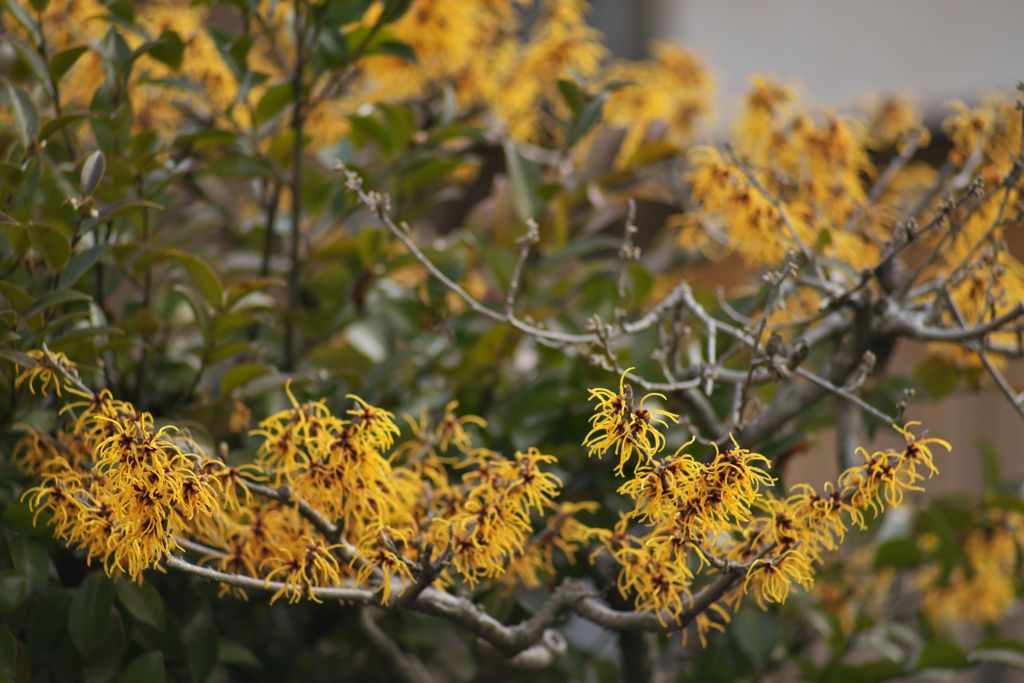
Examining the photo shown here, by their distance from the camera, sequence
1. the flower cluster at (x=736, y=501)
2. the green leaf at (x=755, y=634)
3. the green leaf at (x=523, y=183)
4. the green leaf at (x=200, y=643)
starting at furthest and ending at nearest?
1. the green leaf at (x=523, y=183)
2. the green leaf at (x=755, y=634)
3. the green leaf at (x=200, y=643)
4. the flower cluster at (x=736, y=501)

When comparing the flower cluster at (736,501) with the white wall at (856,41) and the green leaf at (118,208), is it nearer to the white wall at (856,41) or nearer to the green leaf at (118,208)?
the green leaf at (118,208)

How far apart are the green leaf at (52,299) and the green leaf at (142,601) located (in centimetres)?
19

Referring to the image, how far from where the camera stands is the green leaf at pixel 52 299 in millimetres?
710

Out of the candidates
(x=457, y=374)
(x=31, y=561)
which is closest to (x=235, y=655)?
(x=31, y=561)

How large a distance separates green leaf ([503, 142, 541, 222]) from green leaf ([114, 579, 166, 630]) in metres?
0.47

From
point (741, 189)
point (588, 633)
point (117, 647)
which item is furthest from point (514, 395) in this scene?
point (588, 633)

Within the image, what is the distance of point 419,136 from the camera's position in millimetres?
1108

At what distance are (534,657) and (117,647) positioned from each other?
0.29m

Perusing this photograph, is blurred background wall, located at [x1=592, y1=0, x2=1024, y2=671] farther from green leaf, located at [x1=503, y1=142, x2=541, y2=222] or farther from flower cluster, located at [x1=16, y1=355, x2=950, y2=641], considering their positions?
flower cluster, located at [x1=16, y1=355, x2=950, y2=641]

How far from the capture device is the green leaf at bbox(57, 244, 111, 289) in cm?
73

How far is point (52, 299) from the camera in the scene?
72 centimetres

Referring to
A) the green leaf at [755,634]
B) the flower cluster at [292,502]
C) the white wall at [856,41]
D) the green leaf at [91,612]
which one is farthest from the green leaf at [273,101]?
the white wall at [856,41]

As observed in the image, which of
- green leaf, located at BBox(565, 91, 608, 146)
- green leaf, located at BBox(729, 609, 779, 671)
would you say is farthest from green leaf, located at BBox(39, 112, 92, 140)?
green leaf, located at BBox(729, 609, 779, 671)

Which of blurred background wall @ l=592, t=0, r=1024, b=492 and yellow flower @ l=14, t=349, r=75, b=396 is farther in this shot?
blurred background wall @ l=592, t=0, r=1024, b=492
